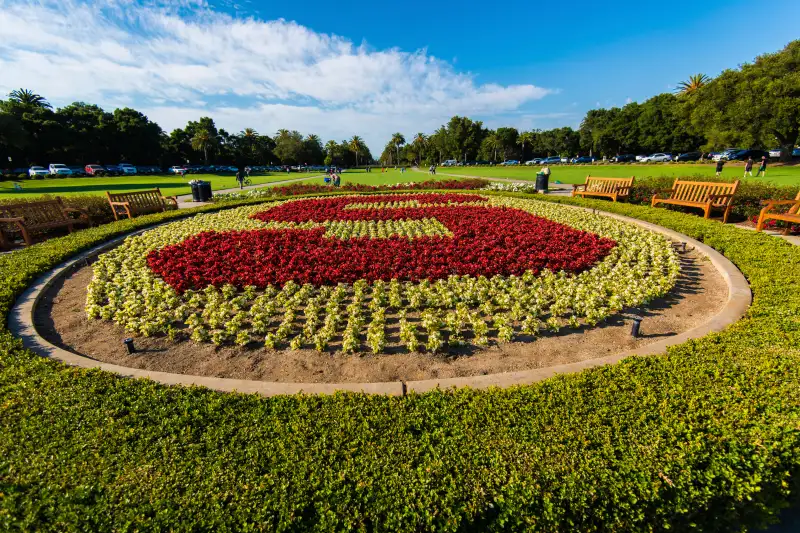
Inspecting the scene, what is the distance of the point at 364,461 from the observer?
2.43 meters

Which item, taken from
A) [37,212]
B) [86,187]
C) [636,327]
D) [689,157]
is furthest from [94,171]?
[689,157]

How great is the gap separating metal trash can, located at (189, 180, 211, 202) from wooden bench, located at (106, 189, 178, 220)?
3257 mm

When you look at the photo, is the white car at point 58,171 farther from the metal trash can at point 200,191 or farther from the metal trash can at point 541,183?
the metal trash can at point 541,183

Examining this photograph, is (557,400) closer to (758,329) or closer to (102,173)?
(758,329)

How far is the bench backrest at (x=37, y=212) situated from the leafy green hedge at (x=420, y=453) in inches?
380

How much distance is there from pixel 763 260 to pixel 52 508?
9.13 metres

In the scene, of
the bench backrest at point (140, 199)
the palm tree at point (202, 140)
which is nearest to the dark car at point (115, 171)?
the palm tree at point (202, 140)

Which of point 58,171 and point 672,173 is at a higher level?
point 58,171

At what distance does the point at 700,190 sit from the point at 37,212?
20.0 metres

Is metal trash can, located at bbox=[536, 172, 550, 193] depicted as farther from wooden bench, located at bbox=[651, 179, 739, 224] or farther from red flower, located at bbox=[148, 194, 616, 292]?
red flower, located at bbox=[148, 194, 616, 292]

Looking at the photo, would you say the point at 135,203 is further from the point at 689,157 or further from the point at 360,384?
the point at 689,157

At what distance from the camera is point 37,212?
424 inches

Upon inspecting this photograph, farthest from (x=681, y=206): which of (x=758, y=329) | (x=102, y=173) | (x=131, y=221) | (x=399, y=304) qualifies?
(x=102, y=173)

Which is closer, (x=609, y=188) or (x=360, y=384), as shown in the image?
(x=360, y=384)
